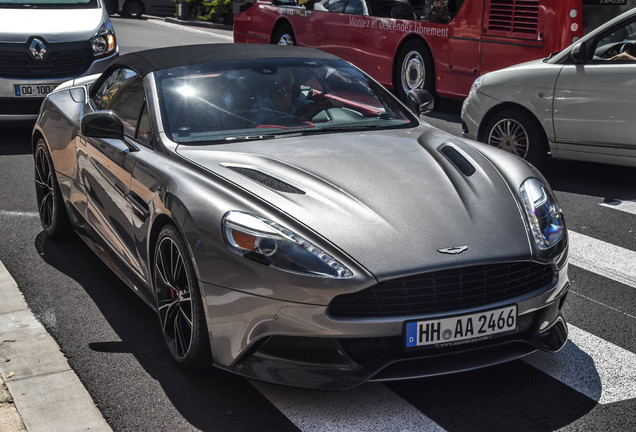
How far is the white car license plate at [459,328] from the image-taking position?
396 cm

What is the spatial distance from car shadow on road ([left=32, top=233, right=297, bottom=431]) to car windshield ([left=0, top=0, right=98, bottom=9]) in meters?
6.82

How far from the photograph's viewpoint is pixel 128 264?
531 cm

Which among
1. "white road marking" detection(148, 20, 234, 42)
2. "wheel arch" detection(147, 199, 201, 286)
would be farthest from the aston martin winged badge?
"white road marking" detection(148, 20, 234, 42)

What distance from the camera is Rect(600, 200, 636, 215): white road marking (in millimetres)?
7973

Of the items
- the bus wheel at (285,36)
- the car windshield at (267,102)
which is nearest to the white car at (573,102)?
the car windshield at (267,102)

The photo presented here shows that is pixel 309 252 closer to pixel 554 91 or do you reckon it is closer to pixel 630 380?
pixel 630 380

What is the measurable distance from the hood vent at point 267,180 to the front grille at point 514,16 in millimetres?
7873

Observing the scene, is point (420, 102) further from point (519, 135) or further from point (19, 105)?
point (19, 105)

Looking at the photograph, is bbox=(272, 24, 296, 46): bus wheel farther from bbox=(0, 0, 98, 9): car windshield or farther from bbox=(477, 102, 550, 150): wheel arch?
bbox=(477, 102, 550, 150): wheel arch

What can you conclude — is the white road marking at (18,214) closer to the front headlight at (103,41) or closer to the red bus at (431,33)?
the front headlight at (103,41)

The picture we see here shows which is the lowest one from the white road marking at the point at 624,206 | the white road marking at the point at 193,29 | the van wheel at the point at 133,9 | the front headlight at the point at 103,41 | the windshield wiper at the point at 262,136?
the white road marking at the point at 193,29

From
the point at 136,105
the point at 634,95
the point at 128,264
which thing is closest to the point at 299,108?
the point at 136,105

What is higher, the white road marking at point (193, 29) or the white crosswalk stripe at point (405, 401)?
the white crosswalk stripe at point (405, 401)

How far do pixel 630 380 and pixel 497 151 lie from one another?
1.39 m
